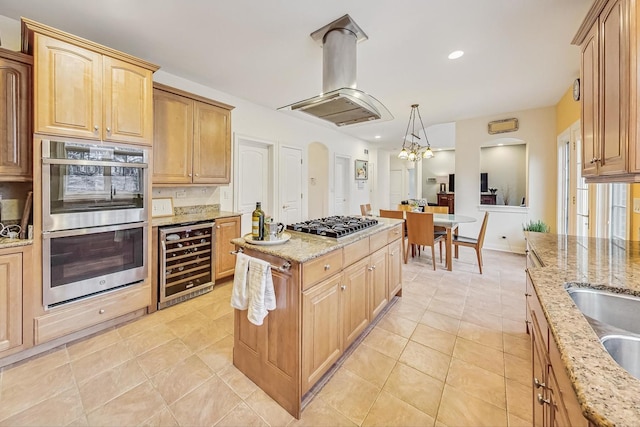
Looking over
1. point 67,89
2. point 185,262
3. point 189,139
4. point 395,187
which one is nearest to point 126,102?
point 67,89

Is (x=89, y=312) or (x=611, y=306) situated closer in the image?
(x=611, y=306)

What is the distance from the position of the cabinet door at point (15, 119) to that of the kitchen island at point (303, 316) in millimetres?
1839

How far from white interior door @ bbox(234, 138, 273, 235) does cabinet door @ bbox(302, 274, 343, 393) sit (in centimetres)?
255

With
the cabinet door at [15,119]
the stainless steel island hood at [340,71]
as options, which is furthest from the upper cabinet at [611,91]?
the cabinet door at [15,119]

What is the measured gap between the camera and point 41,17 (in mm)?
2113

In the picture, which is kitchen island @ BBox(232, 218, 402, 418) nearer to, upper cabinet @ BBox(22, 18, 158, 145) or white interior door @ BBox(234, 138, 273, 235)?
upper cabinet @ BBox(22, 18, 158, 145)

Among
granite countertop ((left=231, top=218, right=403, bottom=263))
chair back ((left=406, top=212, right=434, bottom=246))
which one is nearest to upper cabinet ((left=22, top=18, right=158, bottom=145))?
granite countertop ((left=231, top=218, right=403, bottom=263))

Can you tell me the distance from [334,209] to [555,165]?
162 inches

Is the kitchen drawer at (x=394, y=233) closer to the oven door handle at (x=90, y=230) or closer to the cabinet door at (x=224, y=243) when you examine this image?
the cabinet door at (x=224, y=243)

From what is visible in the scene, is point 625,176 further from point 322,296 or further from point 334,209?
point 334,209

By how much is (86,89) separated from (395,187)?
9251 mm

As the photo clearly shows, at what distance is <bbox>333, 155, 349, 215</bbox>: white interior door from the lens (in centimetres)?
625

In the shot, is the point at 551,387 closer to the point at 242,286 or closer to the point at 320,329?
the point at 320,329

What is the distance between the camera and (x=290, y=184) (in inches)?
190
